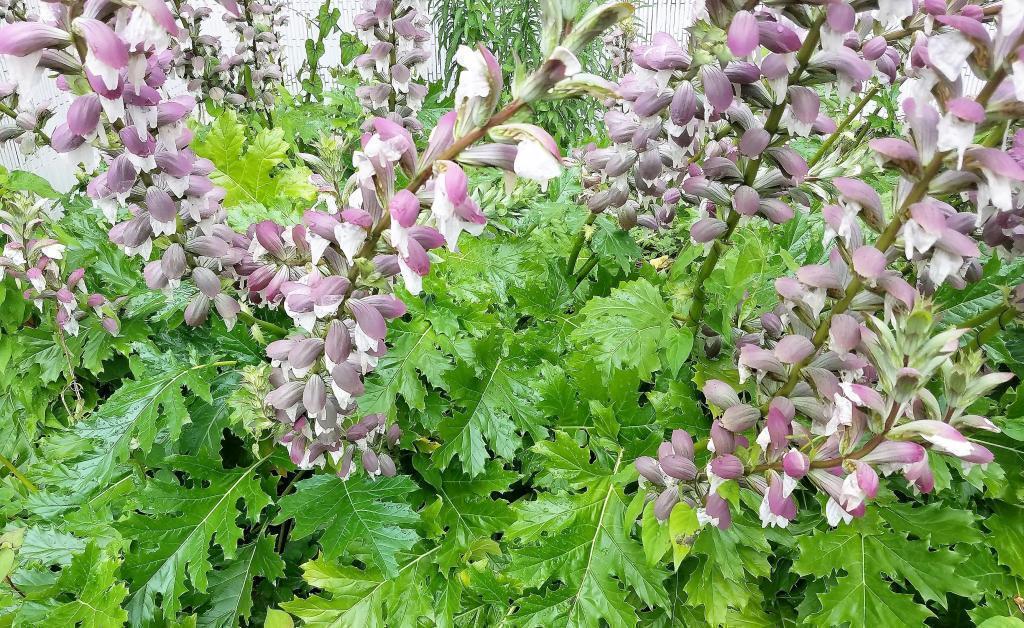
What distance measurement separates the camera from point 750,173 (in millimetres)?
760

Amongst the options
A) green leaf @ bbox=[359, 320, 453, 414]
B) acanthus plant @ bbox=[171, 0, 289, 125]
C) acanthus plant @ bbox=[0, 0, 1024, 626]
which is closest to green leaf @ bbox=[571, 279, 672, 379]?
acanthus plant @ bbox=[0, 0, 1024, 626]

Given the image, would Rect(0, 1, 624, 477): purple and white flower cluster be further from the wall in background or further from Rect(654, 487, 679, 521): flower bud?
the wall in background

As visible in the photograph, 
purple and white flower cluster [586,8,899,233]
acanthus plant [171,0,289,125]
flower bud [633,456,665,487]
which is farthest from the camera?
acanthus plant [171,0,289,125]

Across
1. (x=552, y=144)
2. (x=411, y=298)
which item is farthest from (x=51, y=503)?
(x=552, y=144)

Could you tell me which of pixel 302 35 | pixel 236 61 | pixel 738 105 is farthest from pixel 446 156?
pixel 302 35

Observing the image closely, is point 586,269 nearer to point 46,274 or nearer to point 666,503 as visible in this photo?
point 666,503

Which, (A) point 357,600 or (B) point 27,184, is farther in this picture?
(B) point 27,184

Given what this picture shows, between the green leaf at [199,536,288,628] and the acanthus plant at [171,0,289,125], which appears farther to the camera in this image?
the acanthus plant at [171,0,289,125]

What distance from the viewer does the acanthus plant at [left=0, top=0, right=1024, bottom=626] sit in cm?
56

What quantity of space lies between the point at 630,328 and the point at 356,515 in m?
0.50

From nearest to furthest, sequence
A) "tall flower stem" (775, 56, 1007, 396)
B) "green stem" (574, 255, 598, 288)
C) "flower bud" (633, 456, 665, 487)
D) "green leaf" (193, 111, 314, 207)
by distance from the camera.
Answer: "tall flower stem" (775, 56, 1007, 396), "flower bud" (633, 456, 665, 487), "green stem" (574, 255, 598, 288), "green leaf" (193, 111, 314, 207)

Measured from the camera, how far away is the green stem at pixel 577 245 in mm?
1127

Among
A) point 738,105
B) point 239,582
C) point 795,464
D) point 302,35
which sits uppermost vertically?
point 738,105

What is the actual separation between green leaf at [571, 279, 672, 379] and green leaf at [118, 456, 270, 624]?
57 cm
